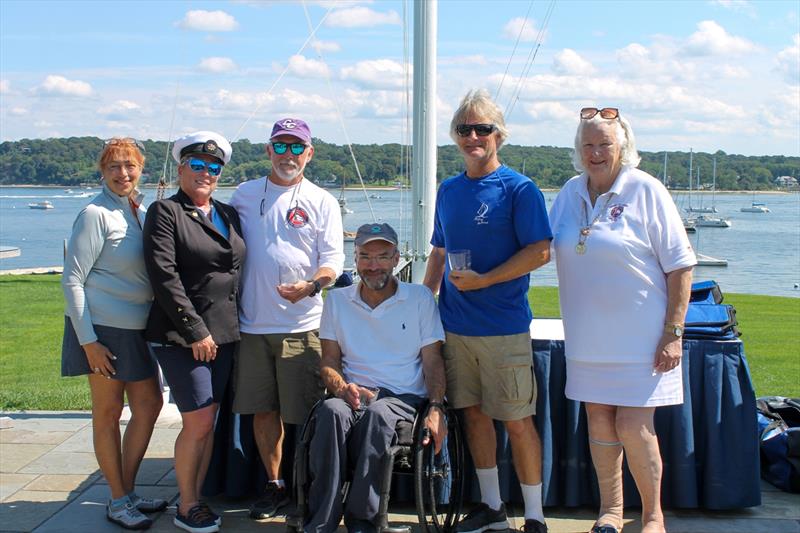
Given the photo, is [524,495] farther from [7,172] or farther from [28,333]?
[7,172]

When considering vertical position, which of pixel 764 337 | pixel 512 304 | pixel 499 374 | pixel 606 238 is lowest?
pixel 764 337

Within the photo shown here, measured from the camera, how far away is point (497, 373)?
11.4 ft

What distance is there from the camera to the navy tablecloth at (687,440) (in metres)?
3.77

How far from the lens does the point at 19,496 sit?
407cm

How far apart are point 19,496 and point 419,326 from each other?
216 centimetres

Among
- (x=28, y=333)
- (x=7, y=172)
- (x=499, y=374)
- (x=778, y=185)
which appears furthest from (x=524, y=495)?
(x=778, y=185)

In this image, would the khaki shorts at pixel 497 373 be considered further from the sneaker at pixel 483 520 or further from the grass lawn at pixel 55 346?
the grass lawn at pixel 55 346

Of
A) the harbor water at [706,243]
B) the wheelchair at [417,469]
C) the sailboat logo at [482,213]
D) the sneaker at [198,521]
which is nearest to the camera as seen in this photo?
the wheelchair at [417,469]

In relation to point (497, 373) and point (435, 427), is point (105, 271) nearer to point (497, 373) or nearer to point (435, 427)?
point (435, 427)

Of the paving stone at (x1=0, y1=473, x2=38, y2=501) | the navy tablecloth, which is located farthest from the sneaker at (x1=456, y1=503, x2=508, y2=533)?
the paving stone at (x1=0, y1=473, x2=38, y2=501)

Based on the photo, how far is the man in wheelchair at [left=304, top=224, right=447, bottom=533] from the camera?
10.8 ft

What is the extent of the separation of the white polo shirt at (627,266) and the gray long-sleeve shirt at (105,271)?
1819 millimetres

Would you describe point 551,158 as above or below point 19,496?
above

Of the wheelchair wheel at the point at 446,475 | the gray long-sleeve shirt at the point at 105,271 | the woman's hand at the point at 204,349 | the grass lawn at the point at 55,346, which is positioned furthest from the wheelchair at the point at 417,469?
the grass lawn at the point at 55,346
